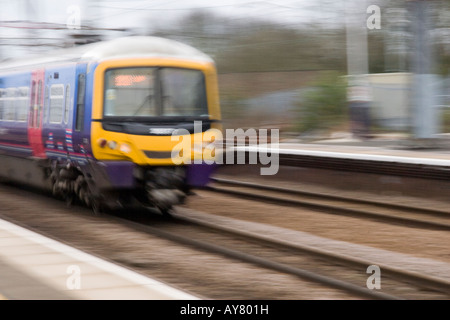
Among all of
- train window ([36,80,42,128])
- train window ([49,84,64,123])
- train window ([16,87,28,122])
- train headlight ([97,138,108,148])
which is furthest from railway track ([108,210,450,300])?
train window ([16,87,28,122])

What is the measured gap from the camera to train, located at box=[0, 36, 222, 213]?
10.1 metres

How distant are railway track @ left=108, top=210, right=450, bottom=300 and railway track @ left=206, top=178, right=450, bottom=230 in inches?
55.9

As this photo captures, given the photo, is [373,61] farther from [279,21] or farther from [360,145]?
[360,145]

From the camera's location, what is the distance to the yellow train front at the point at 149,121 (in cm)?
1005

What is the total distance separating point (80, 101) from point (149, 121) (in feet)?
3.62

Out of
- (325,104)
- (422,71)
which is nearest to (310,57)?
(325,104)

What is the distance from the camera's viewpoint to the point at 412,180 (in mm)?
13328

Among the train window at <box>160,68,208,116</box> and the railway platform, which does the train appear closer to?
the train window at <box>160,68,208,116</box>

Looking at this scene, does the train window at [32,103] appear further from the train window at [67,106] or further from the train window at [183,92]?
the train window at [183,92]

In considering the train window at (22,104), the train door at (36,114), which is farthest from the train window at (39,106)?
the train window at (22,104)

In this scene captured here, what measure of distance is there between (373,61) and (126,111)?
67.8 feet

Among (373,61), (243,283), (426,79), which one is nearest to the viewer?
(243,283)

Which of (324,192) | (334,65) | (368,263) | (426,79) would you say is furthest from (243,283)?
(334,65)

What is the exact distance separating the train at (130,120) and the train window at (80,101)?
0.05 ft
